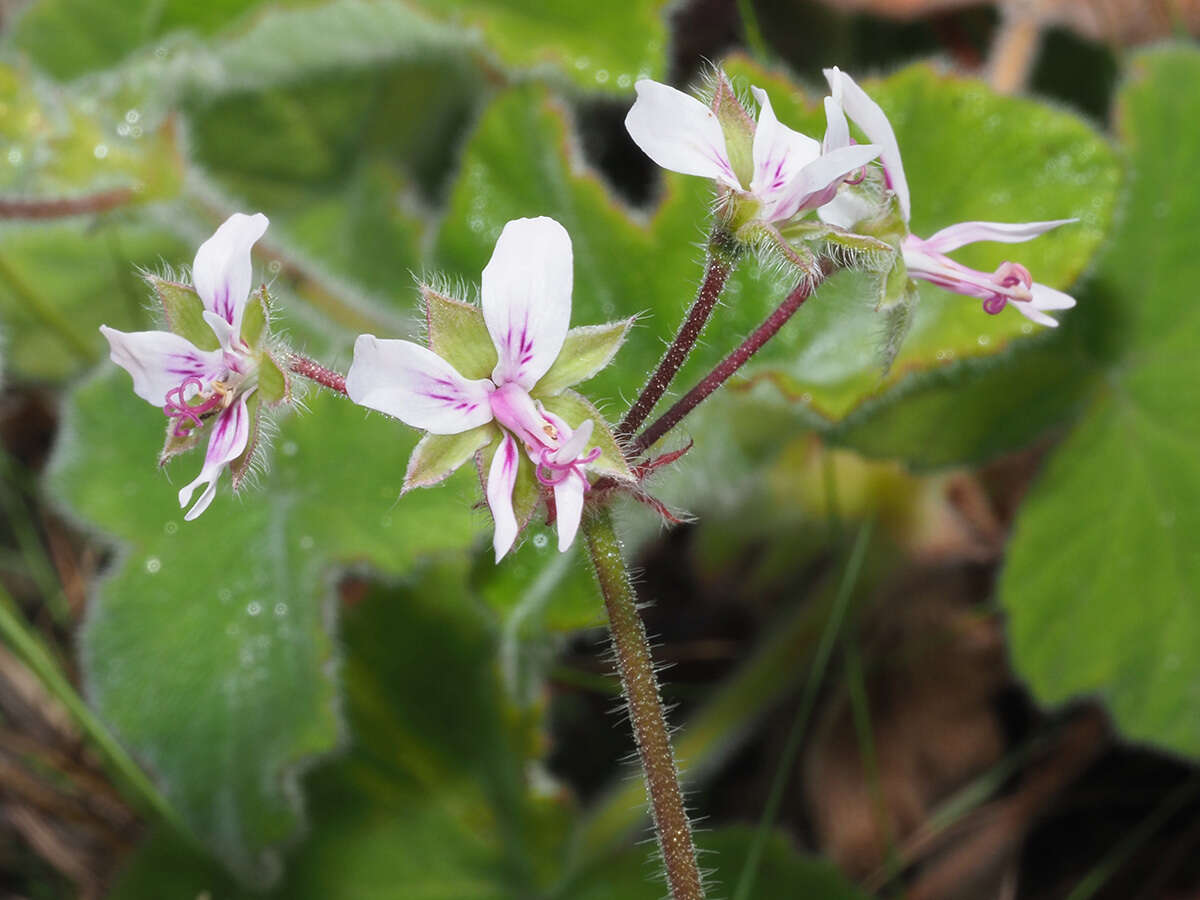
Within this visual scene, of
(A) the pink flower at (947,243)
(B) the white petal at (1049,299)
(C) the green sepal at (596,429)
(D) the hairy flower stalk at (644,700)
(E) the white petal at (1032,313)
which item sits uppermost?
(A) the pink flower at (947,243)

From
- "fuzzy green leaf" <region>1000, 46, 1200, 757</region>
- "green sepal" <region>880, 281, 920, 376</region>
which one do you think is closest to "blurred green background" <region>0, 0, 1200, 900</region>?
"fuzzy green leaf" <region>1000, 46, 1200, 757</region>

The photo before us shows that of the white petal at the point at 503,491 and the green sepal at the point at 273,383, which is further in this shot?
the green sepal at the point at 273,383

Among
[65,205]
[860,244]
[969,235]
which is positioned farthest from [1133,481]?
[65,205]

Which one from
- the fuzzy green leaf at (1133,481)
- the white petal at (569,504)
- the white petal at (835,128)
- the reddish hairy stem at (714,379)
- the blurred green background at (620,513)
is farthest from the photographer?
the fuzzy green leaf at (1133,481)

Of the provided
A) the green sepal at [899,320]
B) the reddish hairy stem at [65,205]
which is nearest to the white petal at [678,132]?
the green sepal at [899,320]

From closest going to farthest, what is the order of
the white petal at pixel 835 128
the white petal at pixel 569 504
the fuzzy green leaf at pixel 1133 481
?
the white petal at pixel 569 504 < the white petal at pixel 835 128 < the fuzzy green leaf at pixel 1133 481

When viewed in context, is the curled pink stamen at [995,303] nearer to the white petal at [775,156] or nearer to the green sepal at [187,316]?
the white petal at [775,156]

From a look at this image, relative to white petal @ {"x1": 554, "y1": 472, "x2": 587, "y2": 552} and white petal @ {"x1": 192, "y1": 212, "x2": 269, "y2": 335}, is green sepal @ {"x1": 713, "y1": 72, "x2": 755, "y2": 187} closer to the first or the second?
white petal @ {"x1": 554, "y1": 472, "x2": 587, "y2": 552}
